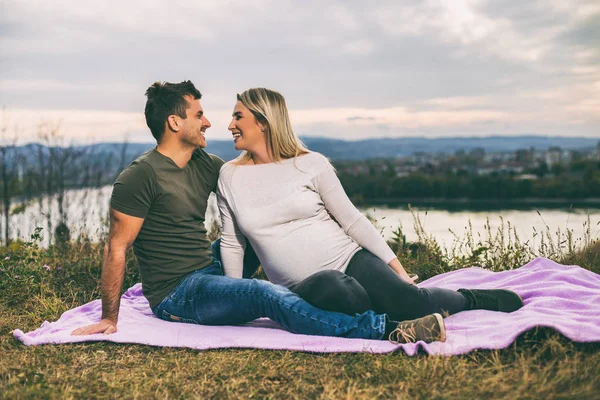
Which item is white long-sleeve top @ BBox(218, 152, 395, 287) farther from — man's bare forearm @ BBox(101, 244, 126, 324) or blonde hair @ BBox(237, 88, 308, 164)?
man's bare forearm @ BBox(101, 244, 126, 324)

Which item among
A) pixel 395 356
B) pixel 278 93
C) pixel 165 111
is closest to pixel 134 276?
pixel 165 111

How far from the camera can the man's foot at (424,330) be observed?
2.73 meters

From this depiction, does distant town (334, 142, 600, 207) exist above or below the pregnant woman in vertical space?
below

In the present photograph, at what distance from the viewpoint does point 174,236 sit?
3236 mm

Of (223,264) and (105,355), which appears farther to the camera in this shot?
(223,264)

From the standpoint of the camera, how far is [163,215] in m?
3.17

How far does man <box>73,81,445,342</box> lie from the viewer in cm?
290

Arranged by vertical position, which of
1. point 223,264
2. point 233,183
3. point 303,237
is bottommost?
point 223,264

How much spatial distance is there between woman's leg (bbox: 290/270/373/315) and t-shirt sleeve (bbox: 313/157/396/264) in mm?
327

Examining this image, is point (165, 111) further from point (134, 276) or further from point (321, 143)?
point (321, 143)

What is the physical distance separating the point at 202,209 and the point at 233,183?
0.96ft

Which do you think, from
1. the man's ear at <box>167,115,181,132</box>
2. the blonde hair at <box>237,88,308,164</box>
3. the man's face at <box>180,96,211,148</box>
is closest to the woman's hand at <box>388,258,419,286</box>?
the blonde hair at <box>237,88,308,164</box>

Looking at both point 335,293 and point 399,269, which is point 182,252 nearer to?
point 335,293

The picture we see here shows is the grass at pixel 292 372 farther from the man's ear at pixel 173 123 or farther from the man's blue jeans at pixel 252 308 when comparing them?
the man's ear at pixel 173 123
